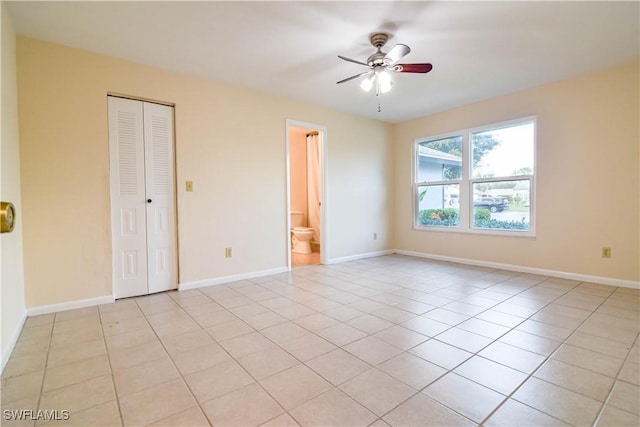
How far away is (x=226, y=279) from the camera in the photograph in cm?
395

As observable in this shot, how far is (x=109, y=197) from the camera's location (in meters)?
3.15

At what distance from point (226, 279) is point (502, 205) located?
413 centimetres

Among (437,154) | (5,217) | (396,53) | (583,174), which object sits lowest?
(5,217)

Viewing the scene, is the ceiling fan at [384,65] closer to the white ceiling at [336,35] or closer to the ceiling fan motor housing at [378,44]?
the ceiling fan motor housing at [378,44]

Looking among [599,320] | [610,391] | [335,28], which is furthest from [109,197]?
[599,320]

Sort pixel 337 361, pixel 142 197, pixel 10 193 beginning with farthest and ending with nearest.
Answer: pixel 142 197 < pixel 10 193 < pixel 337 361

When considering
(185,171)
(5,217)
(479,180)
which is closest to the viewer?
(5,217)

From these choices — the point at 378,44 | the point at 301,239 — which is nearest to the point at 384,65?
the point at 378,44

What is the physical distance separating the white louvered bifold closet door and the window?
422cm

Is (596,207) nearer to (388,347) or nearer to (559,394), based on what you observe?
(559,394)

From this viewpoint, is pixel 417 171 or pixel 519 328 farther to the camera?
pixel 417 171

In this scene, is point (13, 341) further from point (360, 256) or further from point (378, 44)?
point (360, 256)

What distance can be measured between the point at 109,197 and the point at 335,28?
2.78 m

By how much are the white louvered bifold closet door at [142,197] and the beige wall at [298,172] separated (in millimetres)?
3477
